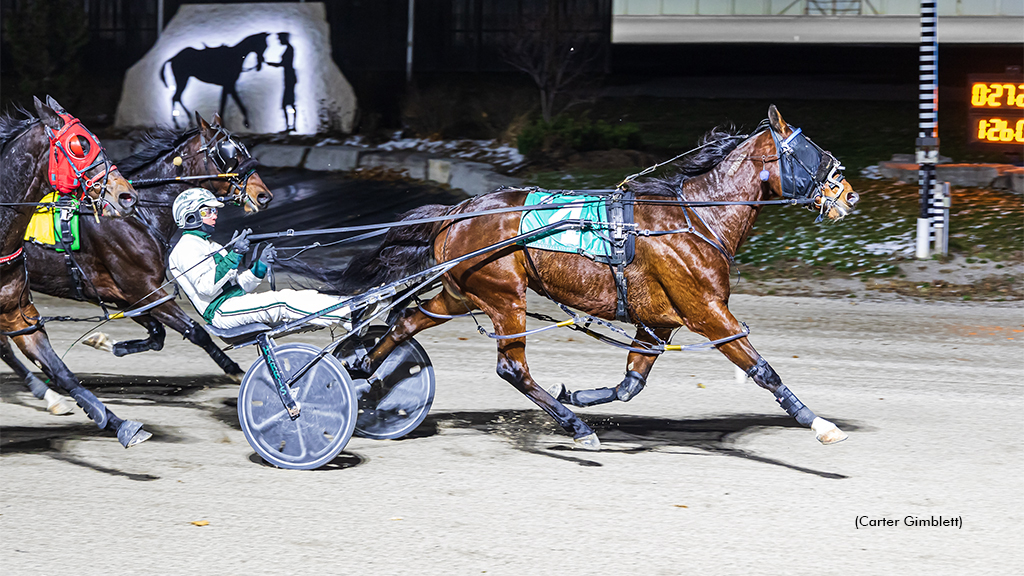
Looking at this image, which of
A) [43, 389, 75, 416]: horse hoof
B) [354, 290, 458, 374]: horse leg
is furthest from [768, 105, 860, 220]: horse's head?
[43, 389, 75, 416]: horse hoof

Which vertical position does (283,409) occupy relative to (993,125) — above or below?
below

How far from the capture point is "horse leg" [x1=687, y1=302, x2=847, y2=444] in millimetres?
5910

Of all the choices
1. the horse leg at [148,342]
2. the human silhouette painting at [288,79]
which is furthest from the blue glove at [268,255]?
the human silhouette painting at [288,79]

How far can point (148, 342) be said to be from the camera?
8062mm

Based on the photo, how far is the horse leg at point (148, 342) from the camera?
8000 millimetres

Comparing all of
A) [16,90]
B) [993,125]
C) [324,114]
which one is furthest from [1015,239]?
[16,90]

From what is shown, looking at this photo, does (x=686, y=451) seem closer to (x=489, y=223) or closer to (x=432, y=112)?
(x=489, y=223)

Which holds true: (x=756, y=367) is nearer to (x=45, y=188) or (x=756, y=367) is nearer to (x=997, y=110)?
(x=45, y=188)

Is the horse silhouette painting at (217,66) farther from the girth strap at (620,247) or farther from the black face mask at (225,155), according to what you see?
the girth strap at (620,247)

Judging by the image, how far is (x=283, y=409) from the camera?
19.3ft

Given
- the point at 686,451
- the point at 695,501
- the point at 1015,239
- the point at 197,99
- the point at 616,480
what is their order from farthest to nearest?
the point at 197,99, the point at 1015,239, the point at 686,451, the point at 616,480, the point at 695,501

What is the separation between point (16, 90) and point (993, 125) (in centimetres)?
2180

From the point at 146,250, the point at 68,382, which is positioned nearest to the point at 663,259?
the point at 68,382

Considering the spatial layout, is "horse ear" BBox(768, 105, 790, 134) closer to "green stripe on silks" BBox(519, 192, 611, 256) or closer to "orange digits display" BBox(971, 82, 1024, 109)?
"green stripe on silks" BBox(519, 192, 611, 256)
